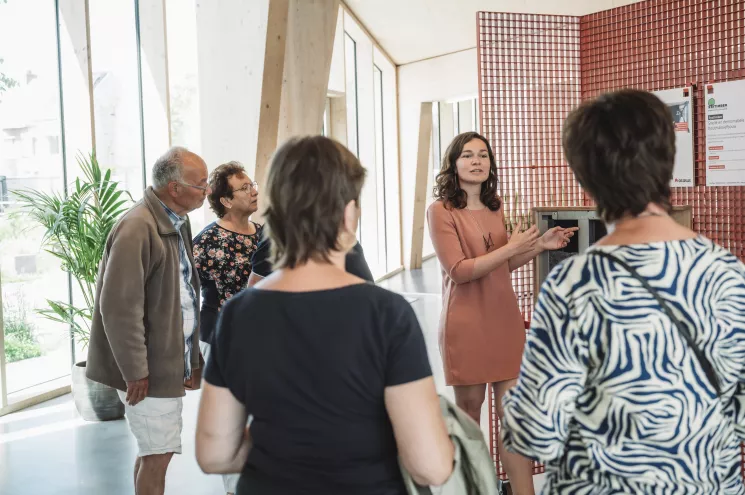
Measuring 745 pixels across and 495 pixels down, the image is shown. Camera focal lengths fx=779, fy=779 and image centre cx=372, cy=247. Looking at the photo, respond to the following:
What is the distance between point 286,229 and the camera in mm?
1559

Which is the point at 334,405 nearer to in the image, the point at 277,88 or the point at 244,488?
the point at 244,488

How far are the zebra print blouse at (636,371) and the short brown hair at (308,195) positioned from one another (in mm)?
444

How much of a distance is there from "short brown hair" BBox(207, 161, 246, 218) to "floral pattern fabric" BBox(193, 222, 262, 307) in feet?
0.59

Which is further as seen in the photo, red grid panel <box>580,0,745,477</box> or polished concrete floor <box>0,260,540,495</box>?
polished concrete floor <box>0,260,540,495</box>

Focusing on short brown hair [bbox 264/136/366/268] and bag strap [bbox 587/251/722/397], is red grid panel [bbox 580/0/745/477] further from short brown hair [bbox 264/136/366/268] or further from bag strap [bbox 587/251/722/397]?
short brown hair [bbox 264/136/366/268]

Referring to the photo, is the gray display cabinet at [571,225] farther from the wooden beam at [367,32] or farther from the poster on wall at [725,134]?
the wooden beam at [367,32]

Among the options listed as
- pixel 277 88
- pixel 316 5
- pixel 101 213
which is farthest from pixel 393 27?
pixel 101 213

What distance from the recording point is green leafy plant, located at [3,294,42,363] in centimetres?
607

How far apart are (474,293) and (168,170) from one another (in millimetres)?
1326

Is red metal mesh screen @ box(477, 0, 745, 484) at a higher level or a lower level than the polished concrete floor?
higher

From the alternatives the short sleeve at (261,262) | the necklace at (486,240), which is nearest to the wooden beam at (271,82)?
the short sleeve at (261,262)

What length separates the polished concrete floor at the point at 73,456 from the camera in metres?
4.26

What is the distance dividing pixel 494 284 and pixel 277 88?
11.9ft

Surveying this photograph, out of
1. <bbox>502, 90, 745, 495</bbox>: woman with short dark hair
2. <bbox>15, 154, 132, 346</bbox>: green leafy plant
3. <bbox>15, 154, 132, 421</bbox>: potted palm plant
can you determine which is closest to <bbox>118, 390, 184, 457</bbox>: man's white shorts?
<bbox>502, 90, 745, 495</bbox>: woman with short dark hair
